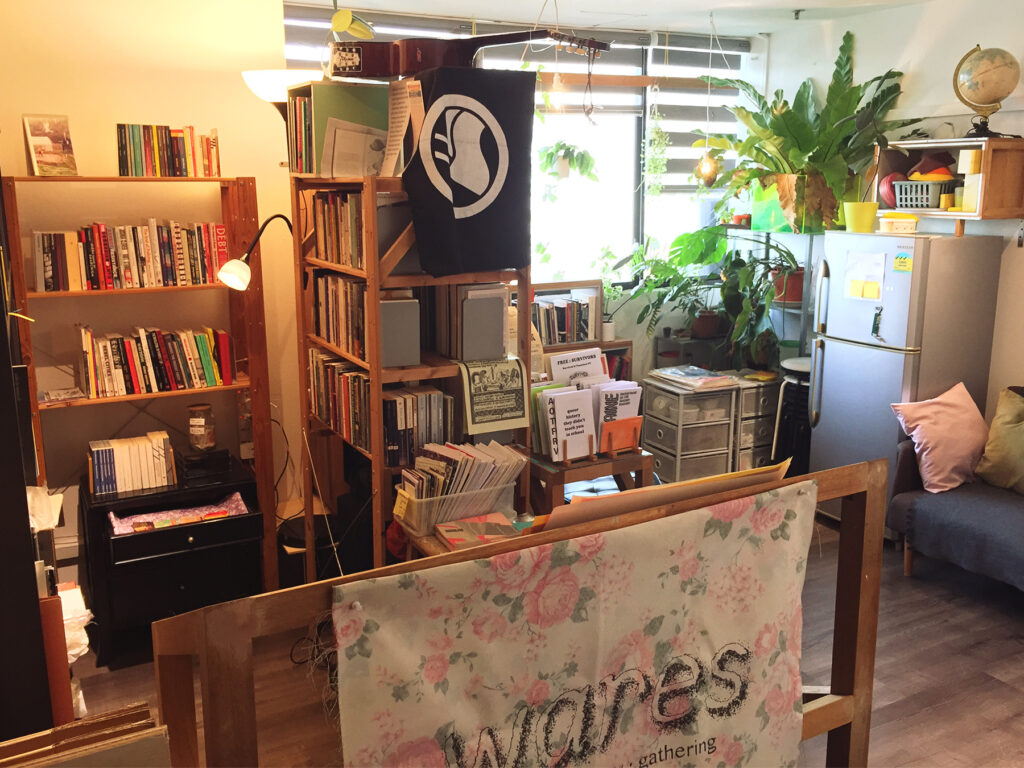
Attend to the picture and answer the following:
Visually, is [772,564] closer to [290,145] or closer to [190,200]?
[290,145]

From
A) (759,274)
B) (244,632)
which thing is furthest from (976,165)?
(244,632)

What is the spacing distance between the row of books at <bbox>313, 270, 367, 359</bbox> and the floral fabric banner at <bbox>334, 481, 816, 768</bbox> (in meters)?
1.50

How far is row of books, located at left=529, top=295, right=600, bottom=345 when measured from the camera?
458 centimetres

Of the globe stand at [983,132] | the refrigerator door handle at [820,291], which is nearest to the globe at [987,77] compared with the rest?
the globe stand at [983,132]

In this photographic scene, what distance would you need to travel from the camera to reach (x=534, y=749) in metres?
1.57

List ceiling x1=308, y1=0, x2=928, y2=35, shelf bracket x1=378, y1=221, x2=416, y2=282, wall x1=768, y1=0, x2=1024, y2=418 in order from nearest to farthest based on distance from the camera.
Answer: shelf bracket x1=378, y1=221, x2=416, y2=282 → wall x1=768, y1=0, x2=1024, y2=418 → ceiling x1=308, y1=0, x2=928, y2=35

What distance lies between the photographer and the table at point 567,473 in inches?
123

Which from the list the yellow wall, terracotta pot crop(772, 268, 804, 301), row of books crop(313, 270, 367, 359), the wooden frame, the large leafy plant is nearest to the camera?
the wooden frame

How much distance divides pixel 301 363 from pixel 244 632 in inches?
87.4

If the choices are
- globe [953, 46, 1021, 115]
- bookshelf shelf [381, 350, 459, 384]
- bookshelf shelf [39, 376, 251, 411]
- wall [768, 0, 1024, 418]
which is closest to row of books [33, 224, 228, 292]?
bookshelf shelf [39, 376, 251, 411]

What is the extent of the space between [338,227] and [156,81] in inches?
47.4

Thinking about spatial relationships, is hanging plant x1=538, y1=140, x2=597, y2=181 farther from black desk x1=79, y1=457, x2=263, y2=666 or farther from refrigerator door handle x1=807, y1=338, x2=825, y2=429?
black desk x1=79, y1=457, x2=263, y2=666

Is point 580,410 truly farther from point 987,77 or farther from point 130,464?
point 987,77

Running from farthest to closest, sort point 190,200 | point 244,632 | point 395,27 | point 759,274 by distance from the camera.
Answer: point 759,274 → point 395,27 → point 190,200 → point 244,632
